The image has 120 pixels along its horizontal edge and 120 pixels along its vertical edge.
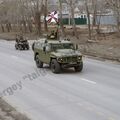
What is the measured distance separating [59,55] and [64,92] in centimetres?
576

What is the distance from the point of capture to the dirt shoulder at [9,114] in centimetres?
1257

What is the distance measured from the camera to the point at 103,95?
16453 millimetres

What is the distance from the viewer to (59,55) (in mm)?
22906

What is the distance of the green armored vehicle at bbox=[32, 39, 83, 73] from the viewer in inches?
900

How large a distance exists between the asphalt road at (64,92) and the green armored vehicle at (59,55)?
47cm

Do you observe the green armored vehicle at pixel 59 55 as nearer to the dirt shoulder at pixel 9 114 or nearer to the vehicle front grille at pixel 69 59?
the vehicle front grille at pixel 69 59

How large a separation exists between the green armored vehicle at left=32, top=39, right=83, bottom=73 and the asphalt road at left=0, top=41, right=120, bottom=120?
0.47 m

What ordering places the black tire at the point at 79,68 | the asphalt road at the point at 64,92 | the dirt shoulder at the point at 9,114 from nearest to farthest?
1. the dirt shoulder at the point at 9,114
2. the asphalt road at the point at 64,92
3. the black tire at the point at 79,68

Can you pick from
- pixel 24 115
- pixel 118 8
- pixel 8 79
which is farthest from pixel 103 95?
pixel 118 8

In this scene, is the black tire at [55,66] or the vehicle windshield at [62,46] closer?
the black tire at [55,66]

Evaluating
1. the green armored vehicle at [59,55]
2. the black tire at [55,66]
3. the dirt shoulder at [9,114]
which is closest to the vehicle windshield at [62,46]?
the green armored vehicle at [59,55]

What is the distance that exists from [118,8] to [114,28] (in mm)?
28204

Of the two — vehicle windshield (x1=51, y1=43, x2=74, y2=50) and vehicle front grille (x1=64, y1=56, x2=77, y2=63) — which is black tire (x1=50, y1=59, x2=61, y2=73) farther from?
vehicle windshield (x1=51, y1=43, x2=74, y2=50)

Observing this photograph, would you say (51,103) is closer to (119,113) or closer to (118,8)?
(119,113)
